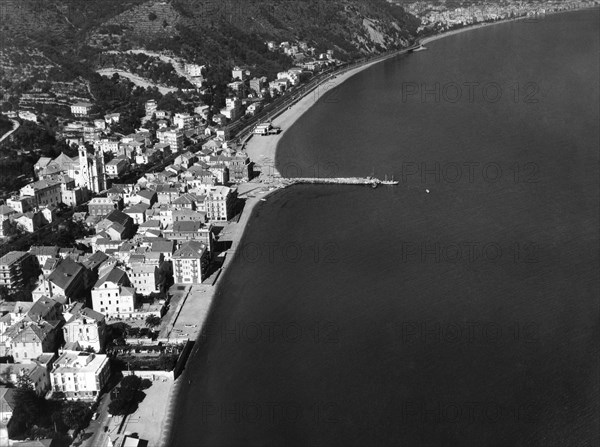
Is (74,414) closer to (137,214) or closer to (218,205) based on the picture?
(137,214)

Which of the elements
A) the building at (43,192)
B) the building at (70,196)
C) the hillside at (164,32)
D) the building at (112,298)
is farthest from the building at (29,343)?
the hillside at (164,32)

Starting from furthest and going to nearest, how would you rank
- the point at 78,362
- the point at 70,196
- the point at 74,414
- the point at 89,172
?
the point at 89,172 → the point at 70,196 → the point at 78,362 → the point at 74,414

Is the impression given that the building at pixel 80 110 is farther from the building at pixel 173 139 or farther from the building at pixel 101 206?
the building at pixel 101 206

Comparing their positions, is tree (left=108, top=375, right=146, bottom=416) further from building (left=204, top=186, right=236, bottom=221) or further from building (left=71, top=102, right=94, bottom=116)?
building (left=71, top=102, right=94, bottom=116)

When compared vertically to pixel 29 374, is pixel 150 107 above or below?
above

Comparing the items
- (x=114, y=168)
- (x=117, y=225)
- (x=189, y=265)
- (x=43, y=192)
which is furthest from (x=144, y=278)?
(x=114, y=168)

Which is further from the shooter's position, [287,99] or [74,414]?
[287,99]
